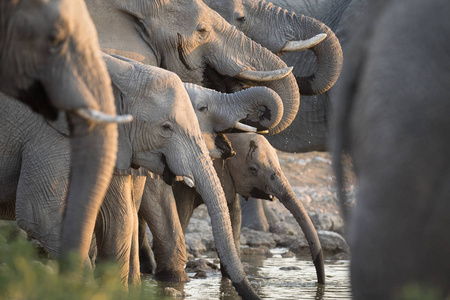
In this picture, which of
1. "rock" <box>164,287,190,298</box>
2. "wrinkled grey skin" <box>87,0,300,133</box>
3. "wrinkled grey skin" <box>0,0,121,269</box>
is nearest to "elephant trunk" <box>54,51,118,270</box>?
"wrinkled grey skin" <box>0,0,121,269</box>

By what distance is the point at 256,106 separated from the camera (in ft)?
16.5

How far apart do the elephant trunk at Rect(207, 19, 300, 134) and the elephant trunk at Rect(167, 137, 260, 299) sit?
170cm

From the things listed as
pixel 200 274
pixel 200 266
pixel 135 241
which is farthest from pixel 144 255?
pixel 135 241

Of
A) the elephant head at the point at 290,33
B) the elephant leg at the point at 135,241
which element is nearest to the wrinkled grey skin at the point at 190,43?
the elephant head at the point at 290,33

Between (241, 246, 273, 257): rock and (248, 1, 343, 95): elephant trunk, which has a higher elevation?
(248, 1, 343, 95): elephant trunk

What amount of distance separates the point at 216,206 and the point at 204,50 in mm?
1993

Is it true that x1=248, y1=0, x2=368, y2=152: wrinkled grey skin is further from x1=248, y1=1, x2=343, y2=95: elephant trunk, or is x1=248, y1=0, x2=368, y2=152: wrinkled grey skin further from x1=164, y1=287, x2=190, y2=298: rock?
x1=164, y1=287, x2=190, y2=298: rock

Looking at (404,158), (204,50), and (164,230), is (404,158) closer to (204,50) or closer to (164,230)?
(164,230)

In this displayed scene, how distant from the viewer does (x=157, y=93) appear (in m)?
4.16

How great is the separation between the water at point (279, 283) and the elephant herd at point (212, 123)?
198 millimetres

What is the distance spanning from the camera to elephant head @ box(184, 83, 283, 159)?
16.1 feet

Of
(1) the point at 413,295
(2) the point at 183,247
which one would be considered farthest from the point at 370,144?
(2) the point at 183,247

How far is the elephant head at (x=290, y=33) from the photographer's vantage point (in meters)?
6.39

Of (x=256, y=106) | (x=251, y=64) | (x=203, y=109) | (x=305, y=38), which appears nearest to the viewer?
(x=203, y=109)
